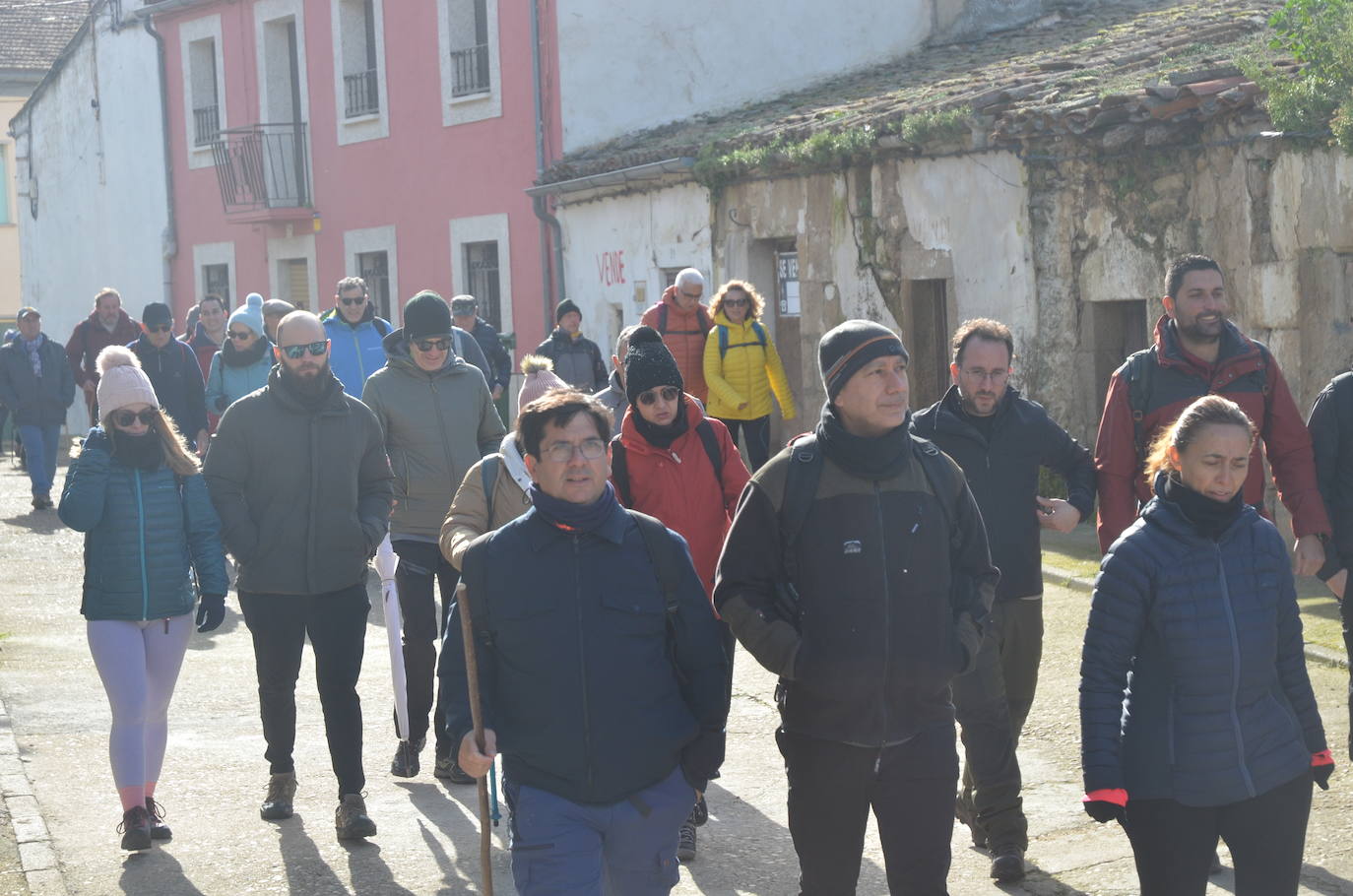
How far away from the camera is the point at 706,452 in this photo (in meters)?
5.95

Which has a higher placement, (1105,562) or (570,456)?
(570,456)

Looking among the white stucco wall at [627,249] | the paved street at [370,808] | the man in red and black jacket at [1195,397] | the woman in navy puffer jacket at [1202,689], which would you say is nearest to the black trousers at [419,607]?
the paved street at [370,808]

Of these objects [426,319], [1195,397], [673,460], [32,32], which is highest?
[32,32]

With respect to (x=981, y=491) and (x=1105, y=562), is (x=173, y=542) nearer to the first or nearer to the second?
(x=981, y=491)

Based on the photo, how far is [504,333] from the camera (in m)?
21.9

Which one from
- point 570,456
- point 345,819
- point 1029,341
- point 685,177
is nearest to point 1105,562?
point 570,456

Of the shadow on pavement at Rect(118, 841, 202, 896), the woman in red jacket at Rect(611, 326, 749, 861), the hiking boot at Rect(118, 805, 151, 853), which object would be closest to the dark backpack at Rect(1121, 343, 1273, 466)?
the woman in red jacket at Rect(611, 326, 749, 861)

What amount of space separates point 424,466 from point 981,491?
2.41m

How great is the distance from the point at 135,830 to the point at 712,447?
2.37 meters

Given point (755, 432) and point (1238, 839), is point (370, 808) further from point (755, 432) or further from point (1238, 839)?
point (755, 432)

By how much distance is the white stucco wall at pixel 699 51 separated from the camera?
67.4 ft

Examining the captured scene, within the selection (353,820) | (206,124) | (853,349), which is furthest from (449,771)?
(206,124)

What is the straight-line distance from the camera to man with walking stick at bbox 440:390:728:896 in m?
4.11

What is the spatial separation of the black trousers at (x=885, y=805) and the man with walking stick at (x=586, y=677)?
0.35 metres
